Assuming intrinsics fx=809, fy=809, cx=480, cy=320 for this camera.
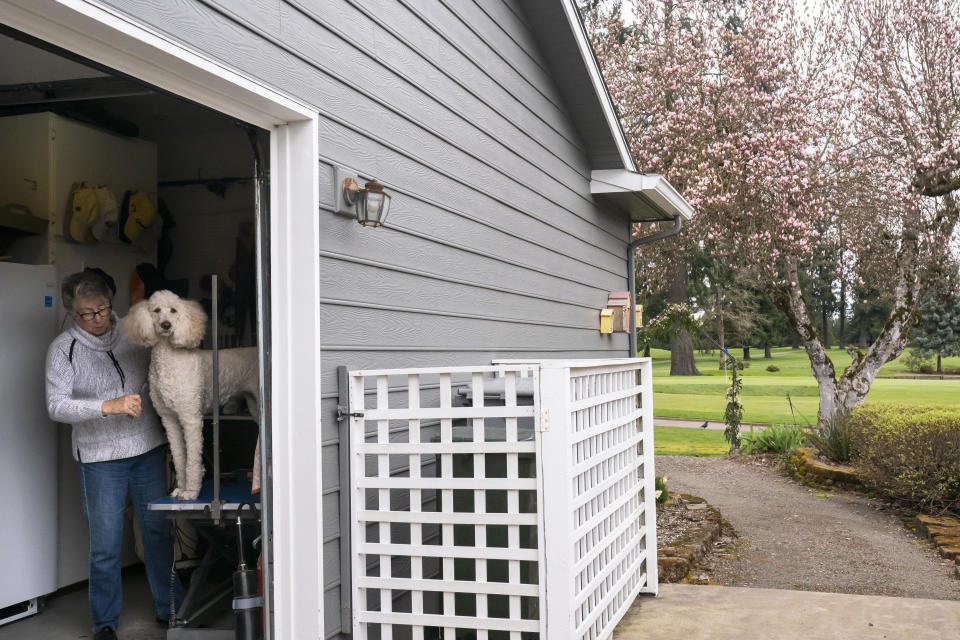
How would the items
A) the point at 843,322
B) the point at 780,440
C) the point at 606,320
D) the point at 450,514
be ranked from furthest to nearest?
the point at 843,322
the point at 780,440
the point at 606,320
the point at 450,514

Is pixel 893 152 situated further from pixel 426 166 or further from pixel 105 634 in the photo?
pixel 105 634

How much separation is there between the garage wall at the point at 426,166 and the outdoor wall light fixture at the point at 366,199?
0.07 meters

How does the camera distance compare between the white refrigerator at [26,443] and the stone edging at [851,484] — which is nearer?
the white refrigerator at [26,443]

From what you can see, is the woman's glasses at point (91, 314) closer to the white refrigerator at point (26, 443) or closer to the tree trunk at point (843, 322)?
the white refrigerator at point (26, 443)

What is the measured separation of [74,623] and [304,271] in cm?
229

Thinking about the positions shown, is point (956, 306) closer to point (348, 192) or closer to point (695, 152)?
point (695, 152)

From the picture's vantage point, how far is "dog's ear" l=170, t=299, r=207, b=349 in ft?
11.6

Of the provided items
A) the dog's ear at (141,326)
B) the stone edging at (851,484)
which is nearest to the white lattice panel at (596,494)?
the dog's ear at (141,326)

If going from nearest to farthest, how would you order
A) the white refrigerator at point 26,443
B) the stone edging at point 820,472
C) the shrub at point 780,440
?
1. the white refrigerator at point 26,443
2. the stone edging at point 820,472
3. the shrub at point 780,440

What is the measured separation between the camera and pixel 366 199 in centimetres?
328

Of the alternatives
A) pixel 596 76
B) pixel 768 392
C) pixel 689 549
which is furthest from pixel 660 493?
pixel 768 392

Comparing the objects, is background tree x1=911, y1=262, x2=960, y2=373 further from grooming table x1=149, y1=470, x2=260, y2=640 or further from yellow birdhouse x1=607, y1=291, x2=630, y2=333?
grooming table x1=149, y1=470, x2=260, y2=640

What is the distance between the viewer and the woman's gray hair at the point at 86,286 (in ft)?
11.9

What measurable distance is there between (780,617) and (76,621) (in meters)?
3.49
